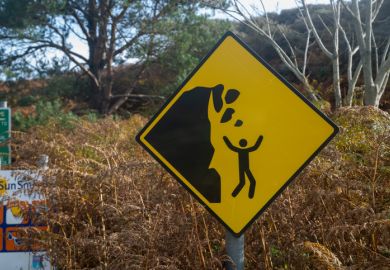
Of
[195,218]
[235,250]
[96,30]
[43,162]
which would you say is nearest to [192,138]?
[235,250]

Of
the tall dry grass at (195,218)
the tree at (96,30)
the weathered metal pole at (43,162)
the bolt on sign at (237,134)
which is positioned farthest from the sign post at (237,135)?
the tree at (96,30)

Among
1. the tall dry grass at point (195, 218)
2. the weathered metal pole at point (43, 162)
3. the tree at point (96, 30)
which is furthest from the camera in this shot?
the tree at point (96, 30)

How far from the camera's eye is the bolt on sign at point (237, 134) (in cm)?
253

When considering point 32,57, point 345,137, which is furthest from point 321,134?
point 32,57

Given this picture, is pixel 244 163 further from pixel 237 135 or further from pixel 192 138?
pixel 192 138

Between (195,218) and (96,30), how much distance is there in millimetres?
17766

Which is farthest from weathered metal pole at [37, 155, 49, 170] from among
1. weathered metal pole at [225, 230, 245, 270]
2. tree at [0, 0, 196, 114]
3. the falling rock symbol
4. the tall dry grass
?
tree at [0, 0, 196, 114]

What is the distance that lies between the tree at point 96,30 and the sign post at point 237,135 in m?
14.0

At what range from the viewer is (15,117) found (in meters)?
15.1

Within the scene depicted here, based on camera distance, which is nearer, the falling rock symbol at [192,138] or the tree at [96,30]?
the falling rock symbol at [192,138]

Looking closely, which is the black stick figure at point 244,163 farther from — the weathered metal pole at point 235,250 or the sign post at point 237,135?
the weathered metal pole at point 235,250

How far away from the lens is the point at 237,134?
2.56 m

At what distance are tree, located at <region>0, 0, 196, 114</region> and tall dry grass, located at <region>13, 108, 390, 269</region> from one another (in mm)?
13319

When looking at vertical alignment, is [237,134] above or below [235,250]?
above
